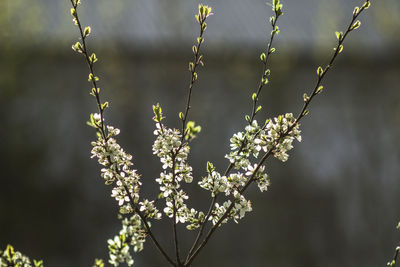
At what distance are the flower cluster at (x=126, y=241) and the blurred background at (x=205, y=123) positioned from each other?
4.74m

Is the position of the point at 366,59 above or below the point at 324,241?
above

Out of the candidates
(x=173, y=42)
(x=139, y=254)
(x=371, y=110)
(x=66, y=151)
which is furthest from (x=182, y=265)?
(x=371, y=110)

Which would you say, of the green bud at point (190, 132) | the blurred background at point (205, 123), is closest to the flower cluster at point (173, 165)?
the green bud at point (190, 132)

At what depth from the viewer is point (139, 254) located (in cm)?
592

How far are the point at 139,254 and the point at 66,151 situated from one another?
168cm

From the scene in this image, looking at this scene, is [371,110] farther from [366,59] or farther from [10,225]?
[10,225]

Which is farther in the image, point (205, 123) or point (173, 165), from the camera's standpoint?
point (205, 123)

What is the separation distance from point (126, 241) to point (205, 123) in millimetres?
5249

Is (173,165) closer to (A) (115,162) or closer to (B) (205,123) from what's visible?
(A) (115,162)

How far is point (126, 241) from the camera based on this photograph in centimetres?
129

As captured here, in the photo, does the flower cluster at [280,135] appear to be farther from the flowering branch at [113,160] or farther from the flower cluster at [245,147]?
the flowering branch at [113,160]

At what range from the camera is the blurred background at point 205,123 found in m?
5.92

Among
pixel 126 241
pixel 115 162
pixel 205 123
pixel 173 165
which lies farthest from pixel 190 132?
pixel 205 123

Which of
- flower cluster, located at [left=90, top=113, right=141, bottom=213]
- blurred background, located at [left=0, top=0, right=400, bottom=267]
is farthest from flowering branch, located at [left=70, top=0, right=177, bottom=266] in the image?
blurred background, located at [left=0, top=0, right=400, bottom=267]
